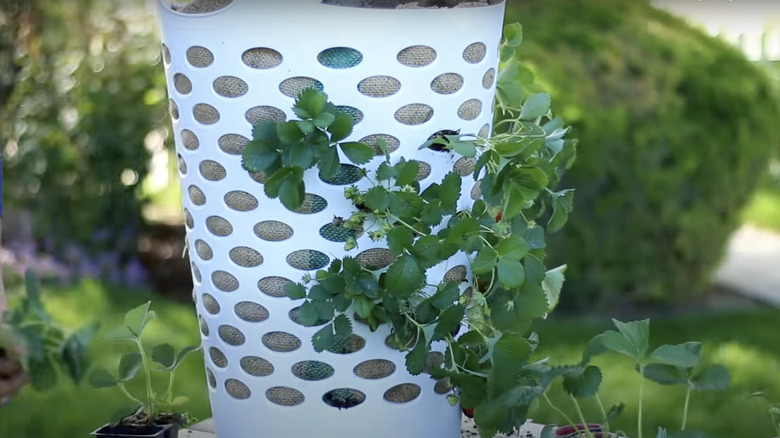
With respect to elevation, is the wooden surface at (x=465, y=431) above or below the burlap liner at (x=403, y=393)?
below

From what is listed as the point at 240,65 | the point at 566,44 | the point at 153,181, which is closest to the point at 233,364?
the point at 240,65

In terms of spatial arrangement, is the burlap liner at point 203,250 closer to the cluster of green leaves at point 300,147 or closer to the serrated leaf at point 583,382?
the cluster of green leaves at point 300,147

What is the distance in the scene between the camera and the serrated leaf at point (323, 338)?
1111 millimetres

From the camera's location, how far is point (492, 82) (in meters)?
1.24

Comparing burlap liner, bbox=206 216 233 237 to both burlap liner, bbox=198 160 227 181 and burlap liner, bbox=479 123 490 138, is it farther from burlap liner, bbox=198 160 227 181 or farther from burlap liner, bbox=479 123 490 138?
burlap liner, bbox=479 123 490 138

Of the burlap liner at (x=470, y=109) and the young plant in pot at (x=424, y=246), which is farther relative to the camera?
the burlap liner at (x=470, y=109)

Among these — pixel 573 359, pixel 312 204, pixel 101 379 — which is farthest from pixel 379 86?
pixel 573 359

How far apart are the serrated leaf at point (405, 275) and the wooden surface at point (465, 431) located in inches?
17.3

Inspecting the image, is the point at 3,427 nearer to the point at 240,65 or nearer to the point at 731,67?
the point at 240,65

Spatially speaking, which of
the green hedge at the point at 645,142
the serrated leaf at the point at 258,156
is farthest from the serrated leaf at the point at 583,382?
the green hedge at the point at 645,142

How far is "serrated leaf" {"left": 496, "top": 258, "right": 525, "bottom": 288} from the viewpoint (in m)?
1.10

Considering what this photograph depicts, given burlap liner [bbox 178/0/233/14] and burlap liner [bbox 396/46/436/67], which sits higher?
burlap liner [bbox 178/0/233/14]

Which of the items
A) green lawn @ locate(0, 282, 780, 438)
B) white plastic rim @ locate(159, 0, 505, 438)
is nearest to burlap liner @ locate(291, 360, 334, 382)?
white plastic rim @ locate(159, 0, 505, 438)

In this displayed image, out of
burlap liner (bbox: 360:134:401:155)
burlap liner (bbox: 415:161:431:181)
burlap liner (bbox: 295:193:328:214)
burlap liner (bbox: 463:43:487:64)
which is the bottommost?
burlap liner (bbox: 295:193:328:214)
